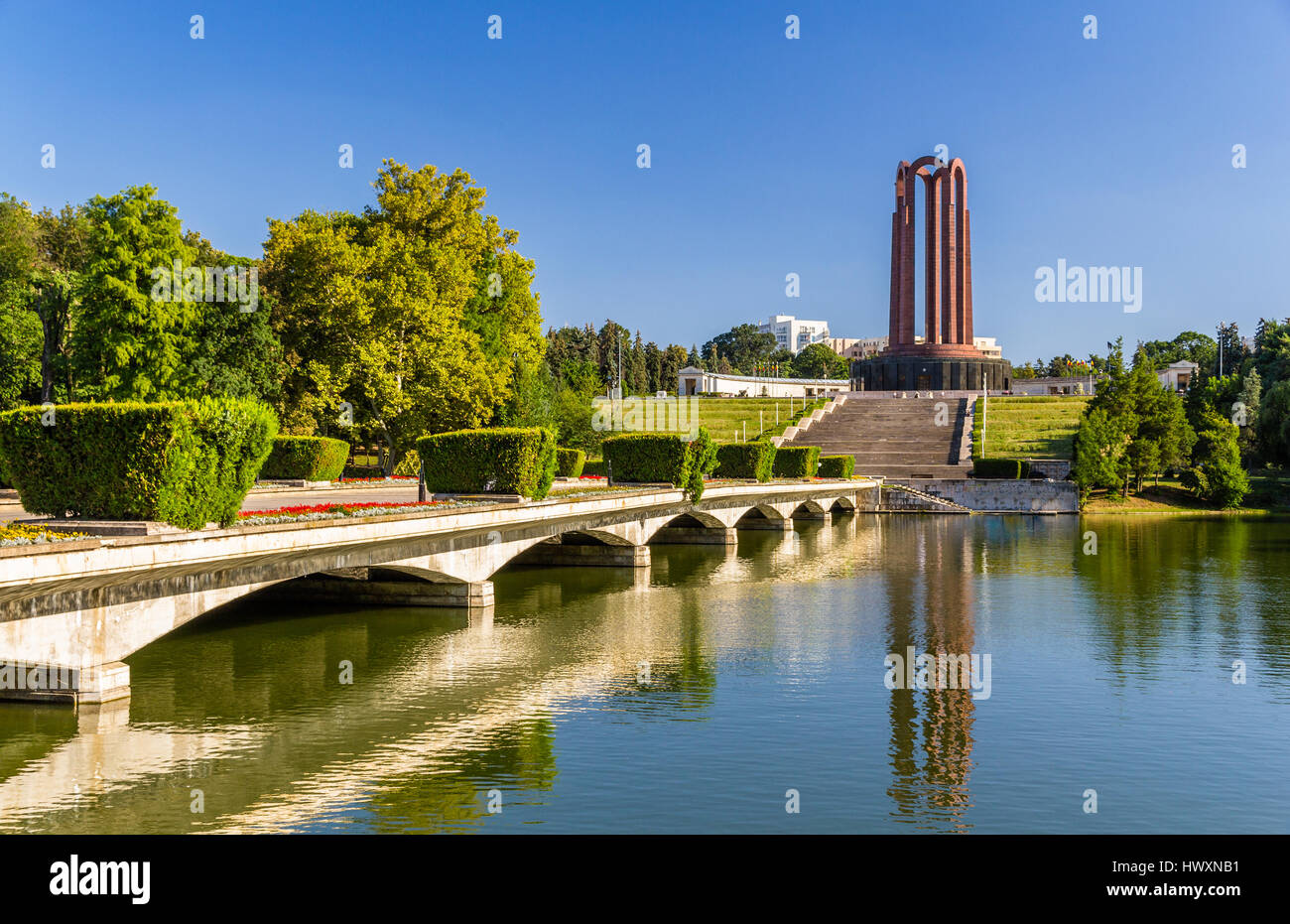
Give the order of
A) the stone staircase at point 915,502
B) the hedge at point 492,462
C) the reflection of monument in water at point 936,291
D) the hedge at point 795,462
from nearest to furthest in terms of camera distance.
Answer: the hedge at point 492,462, the hedge at point 795,462, the stone staircase at point 915,502, the reflection of monument in water at point 936,291

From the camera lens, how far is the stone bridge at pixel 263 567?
16.1 meters

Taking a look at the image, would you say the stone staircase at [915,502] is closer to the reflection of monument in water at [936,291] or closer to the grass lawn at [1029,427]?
the grass lawn at [1029,427]

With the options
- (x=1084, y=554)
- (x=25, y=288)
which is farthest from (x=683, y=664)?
(x=25, y=288)

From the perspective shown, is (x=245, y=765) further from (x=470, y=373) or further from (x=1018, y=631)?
(x=470, y=373)

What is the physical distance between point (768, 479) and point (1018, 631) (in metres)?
34.6

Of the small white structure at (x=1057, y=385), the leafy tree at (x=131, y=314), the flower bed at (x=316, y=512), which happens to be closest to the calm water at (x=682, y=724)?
the flower bed at (x=316, y=512)

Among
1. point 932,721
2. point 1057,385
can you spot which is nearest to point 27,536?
point 932,721

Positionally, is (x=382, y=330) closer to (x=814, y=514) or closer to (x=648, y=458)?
(x=648, y=458)

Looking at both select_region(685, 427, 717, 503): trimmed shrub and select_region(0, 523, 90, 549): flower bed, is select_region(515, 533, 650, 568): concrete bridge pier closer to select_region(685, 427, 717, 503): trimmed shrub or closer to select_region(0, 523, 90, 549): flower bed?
select_region(685, 427, 717, 503): trimmed shrub

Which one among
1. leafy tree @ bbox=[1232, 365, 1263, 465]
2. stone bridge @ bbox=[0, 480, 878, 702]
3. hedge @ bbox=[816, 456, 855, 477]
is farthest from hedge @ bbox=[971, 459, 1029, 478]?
stone bridge @ bbox=[0, 480, 878, 702]

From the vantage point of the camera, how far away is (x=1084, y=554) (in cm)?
4619

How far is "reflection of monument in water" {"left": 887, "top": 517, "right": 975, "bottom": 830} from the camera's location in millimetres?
14055

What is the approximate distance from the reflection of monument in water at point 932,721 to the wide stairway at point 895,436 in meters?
48.5

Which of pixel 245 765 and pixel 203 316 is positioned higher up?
pixel 203 316
